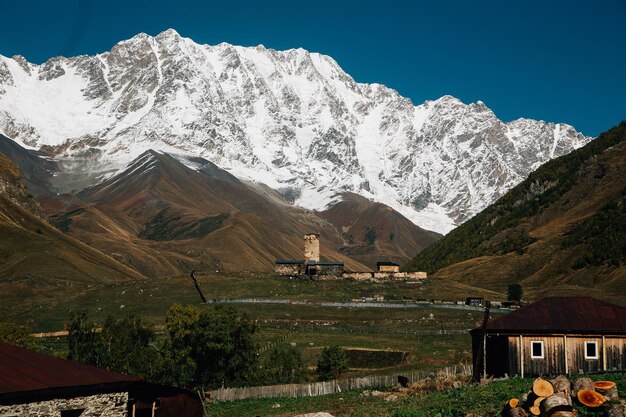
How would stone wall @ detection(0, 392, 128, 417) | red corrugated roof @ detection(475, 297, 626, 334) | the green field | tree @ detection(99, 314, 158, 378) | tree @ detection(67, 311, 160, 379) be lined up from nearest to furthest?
stone wall @ detection(0, 392, 128, 417)
red corrugated roof @ detection(475, 297, 626, 334)
tree @ detection(99, 314, 158, 378)
tree @ detection(67, 311, 160, 379)
the green field

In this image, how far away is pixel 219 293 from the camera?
420ft

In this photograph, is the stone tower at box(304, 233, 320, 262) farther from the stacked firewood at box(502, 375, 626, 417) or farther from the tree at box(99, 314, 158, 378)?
the stacked firewood at box(502, 375, 626, 417)

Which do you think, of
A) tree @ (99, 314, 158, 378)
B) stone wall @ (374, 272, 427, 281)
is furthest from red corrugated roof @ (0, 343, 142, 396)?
stone wall @ (374, 272, 427, 281)

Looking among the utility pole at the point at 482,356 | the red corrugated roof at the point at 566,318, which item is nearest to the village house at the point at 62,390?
the utility pole at the point at 482,356

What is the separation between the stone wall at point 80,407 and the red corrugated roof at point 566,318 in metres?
28.0

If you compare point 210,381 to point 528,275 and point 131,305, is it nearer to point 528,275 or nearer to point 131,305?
point 131,305

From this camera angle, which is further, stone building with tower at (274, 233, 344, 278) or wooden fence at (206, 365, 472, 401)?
stone building with tower at (274, 233, 344, 278)

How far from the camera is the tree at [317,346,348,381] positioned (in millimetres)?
74562

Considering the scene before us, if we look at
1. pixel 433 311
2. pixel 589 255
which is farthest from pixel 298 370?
pixel 589 255

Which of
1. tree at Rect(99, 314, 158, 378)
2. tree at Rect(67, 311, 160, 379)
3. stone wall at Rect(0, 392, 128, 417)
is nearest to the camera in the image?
stone wall at Rect(0, 392, 128, 417)

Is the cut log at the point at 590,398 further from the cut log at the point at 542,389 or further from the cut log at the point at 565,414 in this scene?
the cut log at the point at 565,414

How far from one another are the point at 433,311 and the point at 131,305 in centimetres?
4058

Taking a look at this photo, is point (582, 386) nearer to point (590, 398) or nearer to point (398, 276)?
point (590, 398)

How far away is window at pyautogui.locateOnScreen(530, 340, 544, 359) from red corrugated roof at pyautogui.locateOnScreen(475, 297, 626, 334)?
2.67ft
